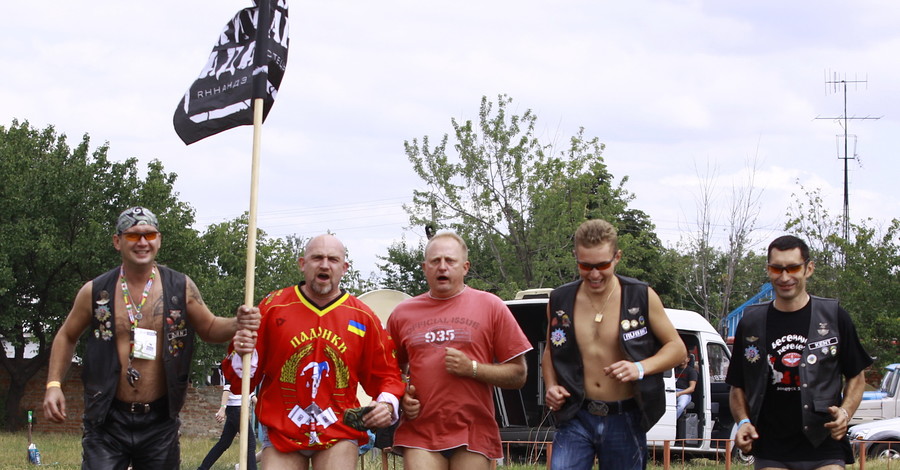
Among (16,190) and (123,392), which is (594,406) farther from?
(16,190)

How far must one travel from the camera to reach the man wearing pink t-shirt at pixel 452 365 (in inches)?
232

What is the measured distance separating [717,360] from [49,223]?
22259 millimetres

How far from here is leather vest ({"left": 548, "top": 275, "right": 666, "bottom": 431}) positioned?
18.5ft

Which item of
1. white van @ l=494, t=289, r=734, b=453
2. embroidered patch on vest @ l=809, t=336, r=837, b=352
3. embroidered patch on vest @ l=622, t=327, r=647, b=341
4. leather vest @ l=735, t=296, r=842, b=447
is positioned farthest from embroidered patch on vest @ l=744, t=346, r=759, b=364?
white van @ l=494, t=289, r=734, b=453

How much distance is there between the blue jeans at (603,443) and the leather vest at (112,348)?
7.35 feet

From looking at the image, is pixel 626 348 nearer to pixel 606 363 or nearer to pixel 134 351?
pixel 606 363

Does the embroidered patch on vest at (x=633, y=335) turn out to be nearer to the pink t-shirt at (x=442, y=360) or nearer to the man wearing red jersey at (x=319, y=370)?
the pink t-shirt at (x=442, y=360)

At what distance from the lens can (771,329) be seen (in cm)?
573

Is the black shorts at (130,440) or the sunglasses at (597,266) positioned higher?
the sunglasses at (597,266)

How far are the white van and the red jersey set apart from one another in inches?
284

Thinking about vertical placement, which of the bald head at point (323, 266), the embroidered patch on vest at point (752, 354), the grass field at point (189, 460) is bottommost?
the grass field at point (189, 460)

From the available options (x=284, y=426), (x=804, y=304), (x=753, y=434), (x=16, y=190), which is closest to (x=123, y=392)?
(x=284, y=426)

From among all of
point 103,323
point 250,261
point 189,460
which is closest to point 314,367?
point 250,261

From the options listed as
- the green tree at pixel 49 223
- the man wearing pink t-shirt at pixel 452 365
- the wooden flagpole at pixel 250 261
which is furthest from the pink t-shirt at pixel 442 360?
the green tree at pixel 49 223
